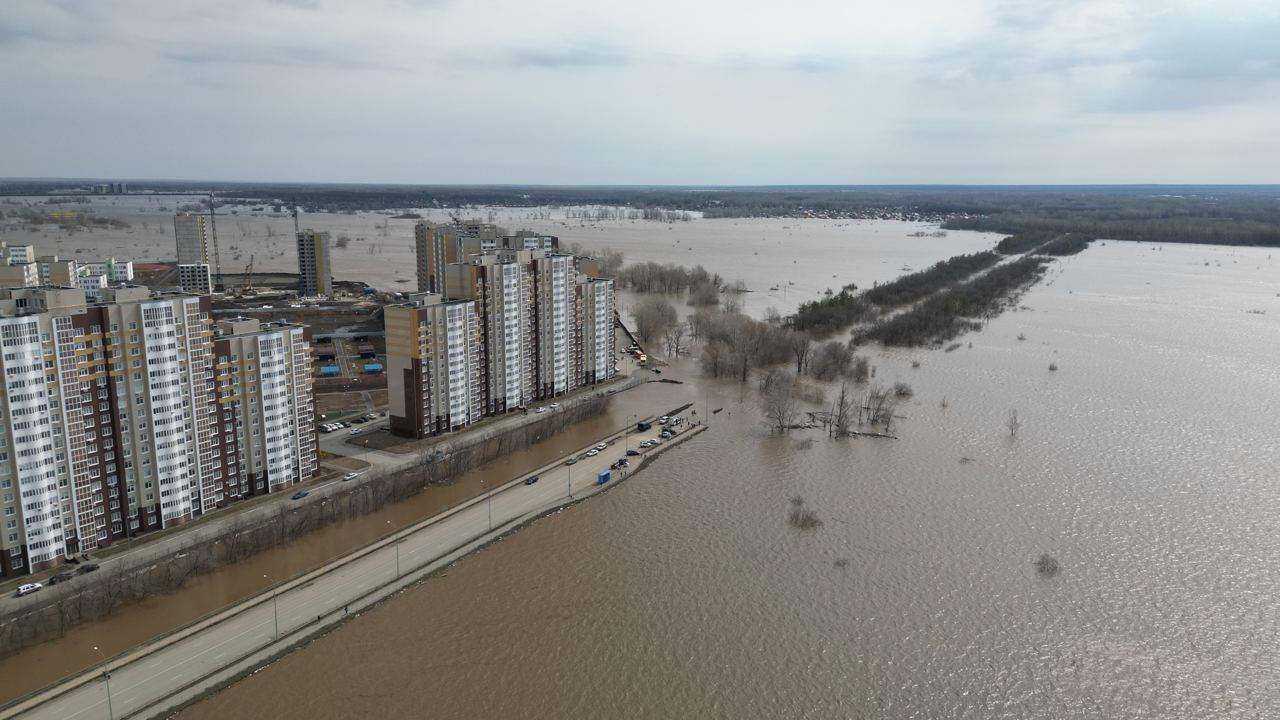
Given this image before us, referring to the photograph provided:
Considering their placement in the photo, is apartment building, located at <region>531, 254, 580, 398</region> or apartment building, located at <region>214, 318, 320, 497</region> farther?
apartment building, located at <region>531, 254, 580, 398</region>

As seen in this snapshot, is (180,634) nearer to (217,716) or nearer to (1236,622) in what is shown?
(217,716)

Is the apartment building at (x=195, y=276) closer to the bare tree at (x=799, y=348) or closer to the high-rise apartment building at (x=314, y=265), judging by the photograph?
the high-rise apartment building at (x=314, y=265)

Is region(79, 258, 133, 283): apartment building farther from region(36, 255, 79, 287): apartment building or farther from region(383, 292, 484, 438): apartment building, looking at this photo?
region(383, 292, 484, 438): apartment building

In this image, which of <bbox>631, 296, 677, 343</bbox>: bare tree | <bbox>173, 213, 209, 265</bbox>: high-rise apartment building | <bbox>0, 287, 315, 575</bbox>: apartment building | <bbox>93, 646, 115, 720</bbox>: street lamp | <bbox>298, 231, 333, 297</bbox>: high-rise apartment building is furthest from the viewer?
<bbox>173, 213, 209, 265</bbox>: high-rise apartment building

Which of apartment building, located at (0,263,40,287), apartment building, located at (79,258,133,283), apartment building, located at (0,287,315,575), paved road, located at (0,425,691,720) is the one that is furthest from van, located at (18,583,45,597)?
apartment building, located at (79,258,133,283)

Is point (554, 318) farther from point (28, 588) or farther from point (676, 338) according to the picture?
point (28, 588)

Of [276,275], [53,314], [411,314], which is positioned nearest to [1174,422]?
[411,314]

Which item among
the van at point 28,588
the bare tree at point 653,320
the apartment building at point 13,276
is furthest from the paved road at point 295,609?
the bare tree at point 653,320
